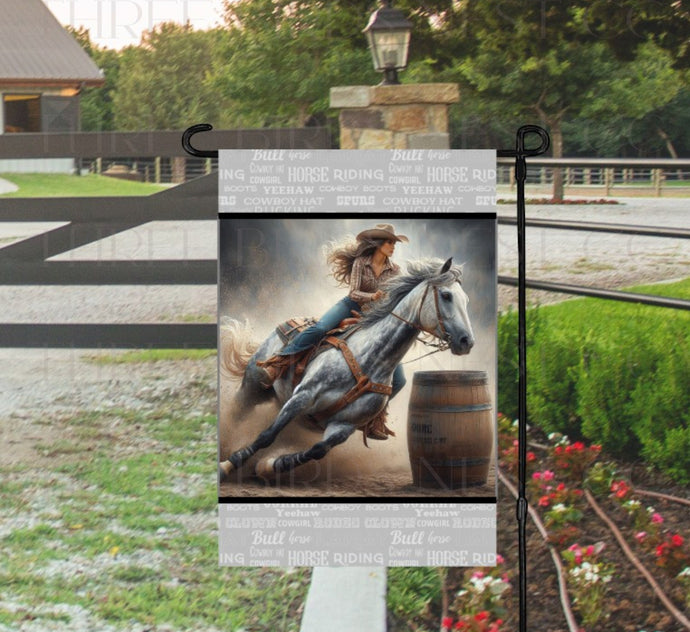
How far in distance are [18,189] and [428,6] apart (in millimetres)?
1973

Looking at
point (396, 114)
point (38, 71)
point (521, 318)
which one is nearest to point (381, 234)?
point (521, 318)

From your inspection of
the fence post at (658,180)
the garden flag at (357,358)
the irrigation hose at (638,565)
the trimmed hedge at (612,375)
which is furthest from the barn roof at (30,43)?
the irrigation hose at (638,565)

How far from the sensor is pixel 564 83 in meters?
3.85

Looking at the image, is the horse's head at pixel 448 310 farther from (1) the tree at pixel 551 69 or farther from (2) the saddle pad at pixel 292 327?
(1) the tree at pixel 551 69

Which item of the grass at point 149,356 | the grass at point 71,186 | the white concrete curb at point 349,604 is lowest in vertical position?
the white concrete curb at point 349,604

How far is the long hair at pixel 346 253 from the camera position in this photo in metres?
3.09

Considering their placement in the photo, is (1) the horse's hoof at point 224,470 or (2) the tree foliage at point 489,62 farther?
(2) the tree foliage at point 489,62

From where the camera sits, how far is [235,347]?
312 cm

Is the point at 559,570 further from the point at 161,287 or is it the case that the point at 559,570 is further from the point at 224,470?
the point at 161,287

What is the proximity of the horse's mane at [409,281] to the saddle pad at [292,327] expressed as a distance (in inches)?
7.3

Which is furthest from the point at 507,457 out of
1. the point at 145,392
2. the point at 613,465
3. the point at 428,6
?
the point at 428,6

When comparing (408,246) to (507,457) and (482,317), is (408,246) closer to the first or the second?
(482,317)

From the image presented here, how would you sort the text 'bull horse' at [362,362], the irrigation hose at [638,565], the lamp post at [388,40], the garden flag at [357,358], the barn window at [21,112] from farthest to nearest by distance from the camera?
the barn window at [21,112] < the lamp post at [388,40] < the irrigation hose at [638,565] < the text 'bull horse' at [362,362] < the garden flag at [357,358]

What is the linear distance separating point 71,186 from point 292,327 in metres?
1.56
